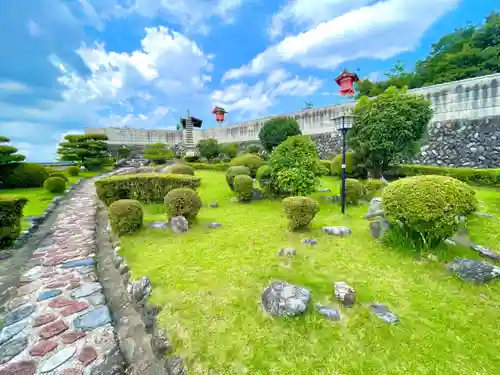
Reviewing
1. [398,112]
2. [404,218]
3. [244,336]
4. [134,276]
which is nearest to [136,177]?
[134,276]

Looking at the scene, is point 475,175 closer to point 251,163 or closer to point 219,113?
point 251,163

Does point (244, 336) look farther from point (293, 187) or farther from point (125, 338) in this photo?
point (293, 187)

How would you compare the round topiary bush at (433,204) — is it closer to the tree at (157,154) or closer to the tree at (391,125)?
the tree at (391,125)

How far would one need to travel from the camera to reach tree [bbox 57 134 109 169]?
58.0ft

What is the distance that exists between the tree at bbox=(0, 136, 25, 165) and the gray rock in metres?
15.6

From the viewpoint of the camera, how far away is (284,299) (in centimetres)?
265

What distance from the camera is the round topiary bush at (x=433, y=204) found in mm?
3318

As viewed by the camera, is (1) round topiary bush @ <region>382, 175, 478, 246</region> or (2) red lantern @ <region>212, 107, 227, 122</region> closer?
(1) round topiary bush @ <region>382, 175, 478, 246</region>

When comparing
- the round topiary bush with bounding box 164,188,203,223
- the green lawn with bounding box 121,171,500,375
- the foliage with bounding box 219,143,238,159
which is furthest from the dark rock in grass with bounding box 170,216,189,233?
the foliage with bounding box 219,143,238,159

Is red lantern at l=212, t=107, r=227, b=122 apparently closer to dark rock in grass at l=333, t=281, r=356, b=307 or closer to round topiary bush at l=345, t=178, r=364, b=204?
round topiary bush at l=345, t=178, r=364, b=204

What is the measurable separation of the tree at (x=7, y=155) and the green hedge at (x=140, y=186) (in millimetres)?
7838

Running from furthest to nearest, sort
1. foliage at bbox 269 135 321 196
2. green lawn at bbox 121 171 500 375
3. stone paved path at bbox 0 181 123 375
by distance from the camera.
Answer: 1. foliage at bbox 269 135 321 196
2. stone paved path at bbox 0 181 123 375
3. green lawn at bbox 121 171 500 375

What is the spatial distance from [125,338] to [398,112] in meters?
9.96

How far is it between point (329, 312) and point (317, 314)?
5.3 inches
